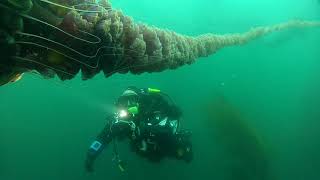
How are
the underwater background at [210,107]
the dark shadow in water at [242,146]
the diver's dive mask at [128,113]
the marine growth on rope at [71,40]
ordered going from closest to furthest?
the marine growth on rope at [71,40]
the diver's dive mask at [128,113]
the dark shadow in water at [242,146]
the underwater background at [210,107]

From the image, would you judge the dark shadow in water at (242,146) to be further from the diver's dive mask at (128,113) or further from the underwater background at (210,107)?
the diver's dive mask at (128,113)

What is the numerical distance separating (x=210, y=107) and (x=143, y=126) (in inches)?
533

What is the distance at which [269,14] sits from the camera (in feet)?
105

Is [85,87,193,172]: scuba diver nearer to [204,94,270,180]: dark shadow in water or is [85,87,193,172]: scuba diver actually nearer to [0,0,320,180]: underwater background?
[204,94,270,180]: dark shadow in water

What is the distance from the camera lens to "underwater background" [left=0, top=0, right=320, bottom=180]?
20.6m

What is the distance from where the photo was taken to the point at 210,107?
70.0 feet

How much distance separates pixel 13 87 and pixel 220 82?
799 inches

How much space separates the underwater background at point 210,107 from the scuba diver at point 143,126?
9.40 metres

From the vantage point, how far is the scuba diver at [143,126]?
802 centimetres

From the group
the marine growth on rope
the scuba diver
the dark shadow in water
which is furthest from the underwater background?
the marine growth on rope

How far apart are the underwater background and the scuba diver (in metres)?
9.40

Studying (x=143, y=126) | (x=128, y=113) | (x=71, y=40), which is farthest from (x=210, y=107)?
(x=71, y=40)

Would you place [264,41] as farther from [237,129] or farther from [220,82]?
[237,129]

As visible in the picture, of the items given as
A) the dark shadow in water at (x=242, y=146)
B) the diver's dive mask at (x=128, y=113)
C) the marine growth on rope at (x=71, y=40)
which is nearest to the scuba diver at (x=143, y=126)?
the diver's dive mask at (x=128, y=113)
